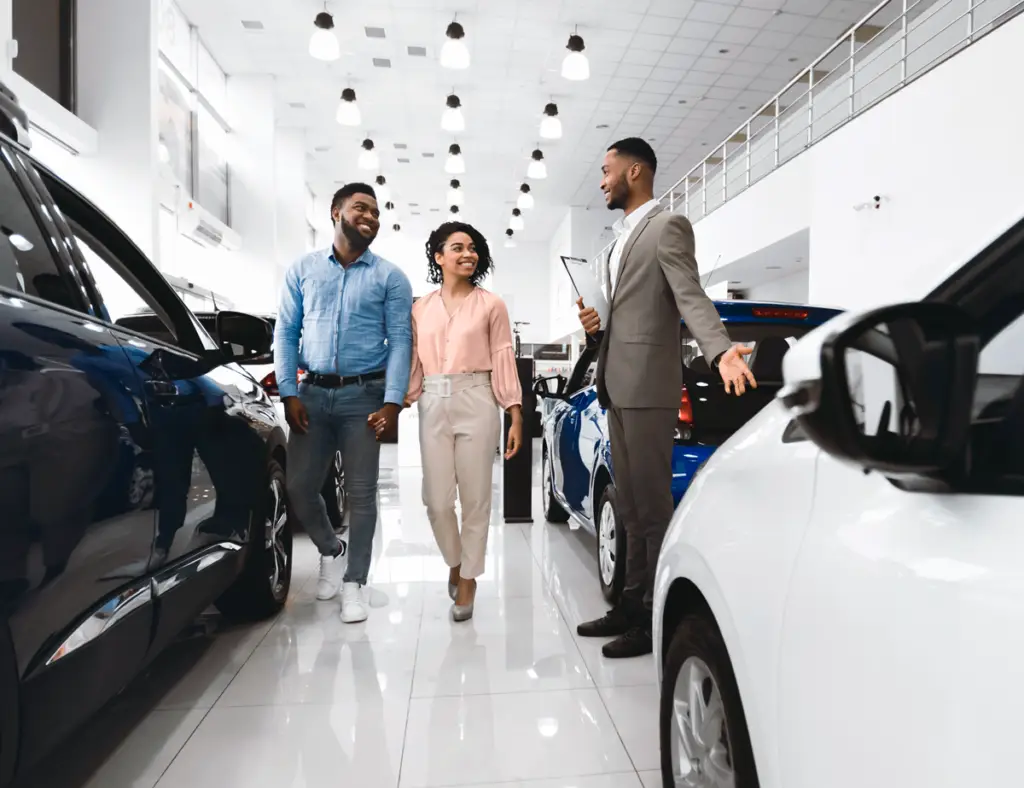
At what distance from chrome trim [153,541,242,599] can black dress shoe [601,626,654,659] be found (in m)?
1.28

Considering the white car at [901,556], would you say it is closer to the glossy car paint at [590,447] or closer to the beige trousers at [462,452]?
the glossy car paint at [590,447]

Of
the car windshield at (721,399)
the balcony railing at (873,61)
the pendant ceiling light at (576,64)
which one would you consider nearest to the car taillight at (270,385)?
the car windshield at (721,399)

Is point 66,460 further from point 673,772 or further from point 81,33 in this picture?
point 81,33

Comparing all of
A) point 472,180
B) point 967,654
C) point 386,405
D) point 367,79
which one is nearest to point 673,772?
point 967,654

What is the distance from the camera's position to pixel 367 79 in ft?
33.3

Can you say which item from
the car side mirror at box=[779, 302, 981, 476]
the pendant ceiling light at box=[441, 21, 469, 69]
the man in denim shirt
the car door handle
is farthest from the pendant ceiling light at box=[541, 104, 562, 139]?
the car side mirror at box=[779, 302, 981, 476]

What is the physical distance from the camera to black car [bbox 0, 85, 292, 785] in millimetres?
1035

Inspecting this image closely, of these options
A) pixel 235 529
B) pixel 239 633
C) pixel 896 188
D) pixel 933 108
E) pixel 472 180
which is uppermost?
pixel 472 180

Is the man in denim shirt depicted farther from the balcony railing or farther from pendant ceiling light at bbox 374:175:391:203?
pendant ceiling light at bbox 374:175:391:203

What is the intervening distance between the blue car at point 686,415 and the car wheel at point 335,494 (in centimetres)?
134

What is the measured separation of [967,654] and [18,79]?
244 inches

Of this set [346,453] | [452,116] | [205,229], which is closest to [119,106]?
[205,229]

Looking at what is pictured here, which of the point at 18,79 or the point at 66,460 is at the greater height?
the point at 18,79

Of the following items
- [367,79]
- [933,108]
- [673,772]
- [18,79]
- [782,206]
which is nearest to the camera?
[673,772]
